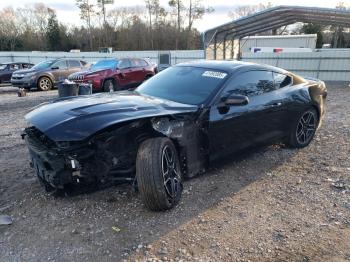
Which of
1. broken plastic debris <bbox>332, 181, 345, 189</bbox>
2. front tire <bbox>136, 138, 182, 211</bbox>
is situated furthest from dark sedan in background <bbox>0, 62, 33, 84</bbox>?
broken plastic debris <bbox>332, 181, 345, 189</bbox>

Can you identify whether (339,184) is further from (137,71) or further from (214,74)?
(137,71)

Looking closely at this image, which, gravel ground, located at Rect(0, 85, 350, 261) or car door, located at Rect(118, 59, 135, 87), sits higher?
car door, located at Rect(118, 59, 135, 87)

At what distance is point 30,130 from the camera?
3.95 m

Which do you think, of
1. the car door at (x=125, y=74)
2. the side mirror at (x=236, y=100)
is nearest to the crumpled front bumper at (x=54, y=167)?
the side mirror at (x=236, y=100)

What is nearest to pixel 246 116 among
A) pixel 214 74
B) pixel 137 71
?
pixel 214 74

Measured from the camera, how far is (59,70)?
17.0 meters

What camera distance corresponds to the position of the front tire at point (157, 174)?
3.53m

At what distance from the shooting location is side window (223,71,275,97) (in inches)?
184

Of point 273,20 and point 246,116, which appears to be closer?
point 246,116

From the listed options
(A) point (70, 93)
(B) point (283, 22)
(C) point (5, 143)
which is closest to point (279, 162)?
(C) point (5, 143)

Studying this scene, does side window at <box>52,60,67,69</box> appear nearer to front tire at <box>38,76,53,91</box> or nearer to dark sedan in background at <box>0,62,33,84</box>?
front tire at <box>38,76,53,91</box>

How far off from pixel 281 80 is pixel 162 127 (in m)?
2.65

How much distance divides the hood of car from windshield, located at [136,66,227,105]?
0.82 feet

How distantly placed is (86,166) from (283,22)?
66.9 ft
